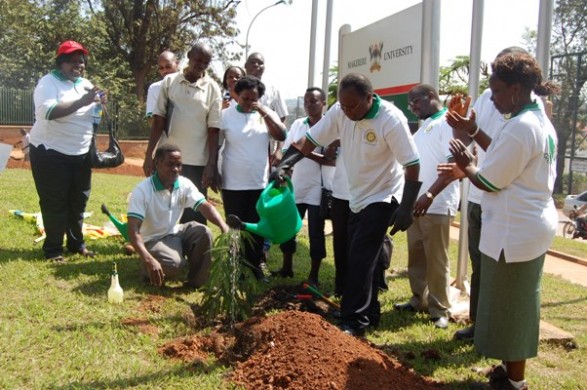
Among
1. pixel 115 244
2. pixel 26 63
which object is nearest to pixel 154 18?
pixel 26 63

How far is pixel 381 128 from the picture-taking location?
3.81m

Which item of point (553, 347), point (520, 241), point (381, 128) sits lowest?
point (553, 347)

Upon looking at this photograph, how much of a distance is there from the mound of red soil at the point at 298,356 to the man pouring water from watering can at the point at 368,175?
48cm

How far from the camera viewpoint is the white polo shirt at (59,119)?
202 inches

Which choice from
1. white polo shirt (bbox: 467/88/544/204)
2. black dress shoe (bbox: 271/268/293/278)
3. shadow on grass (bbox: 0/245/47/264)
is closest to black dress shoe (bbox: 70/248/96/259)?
shadow on grass (bbox: 0/245/47/264)

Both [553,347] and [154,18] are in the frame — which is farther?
[154,18]

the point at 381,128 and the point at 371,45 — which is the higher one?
the point at 371,45

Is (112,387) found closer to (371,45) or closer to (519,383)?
(519,383)

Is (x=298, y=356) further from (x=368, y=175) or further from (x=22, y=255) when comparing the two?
(x=22, y=255)

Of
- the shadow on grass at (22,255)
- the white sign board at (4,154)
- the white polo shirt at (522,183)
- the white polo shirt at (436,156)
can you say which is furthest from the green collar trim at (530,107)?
the white sign board at (4,154)

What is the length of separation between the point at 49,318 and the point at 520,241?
316 cm

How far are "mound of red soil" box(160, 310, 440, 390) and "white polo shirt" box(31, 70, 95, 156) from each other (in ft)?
8.69

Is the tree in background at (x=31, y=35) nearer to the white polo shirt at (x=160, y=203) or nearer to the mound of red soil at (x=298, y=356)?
the white polo shirt at (x=160, y=203)

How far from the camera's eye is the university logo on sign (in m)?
6.82
